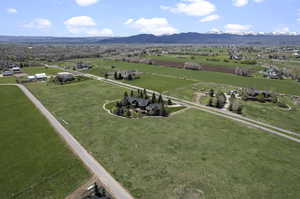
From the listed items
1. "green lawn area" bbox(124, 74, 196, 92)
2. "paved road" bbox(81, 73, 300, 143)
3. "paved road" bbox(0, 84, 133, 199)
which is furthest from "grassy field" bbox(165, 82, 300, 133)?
"paved road" bbox(0, 84, 133, 199)

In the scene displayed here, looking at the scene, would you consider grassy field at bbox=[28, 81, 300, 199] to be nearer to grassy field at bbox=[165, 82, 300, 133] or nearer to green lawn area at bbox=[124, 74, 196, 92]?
grassy field at bbox=[165, 82, 300, 133]

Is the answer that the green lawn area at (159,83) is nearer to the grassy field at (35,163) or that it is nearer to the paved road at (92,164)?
the paved road at (92,164)

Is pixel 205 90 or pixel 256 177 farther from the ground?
pixel 205 90

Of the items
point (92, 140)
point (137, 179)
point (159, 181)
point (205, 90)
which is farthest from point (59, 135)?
point (205, 90)

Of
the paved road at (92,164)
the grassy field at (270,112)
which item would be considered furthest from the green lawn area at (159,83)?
the paved road at (92,164)

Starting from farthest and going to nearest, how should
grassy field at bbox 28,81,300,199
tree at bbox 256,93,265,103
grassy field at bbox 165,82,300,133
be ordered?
tree at bbox 256,93,265,103 → grassy field at bbox 165,82,300,133 → grassy field at bbox 28,81,300,199

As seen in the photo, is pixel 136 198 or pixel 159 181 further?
pixel 159 181

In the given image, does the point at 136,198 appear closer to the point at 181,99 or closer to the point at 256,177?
the point at 256,177

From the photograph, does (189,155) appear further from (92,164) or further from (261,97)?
(261,97)
